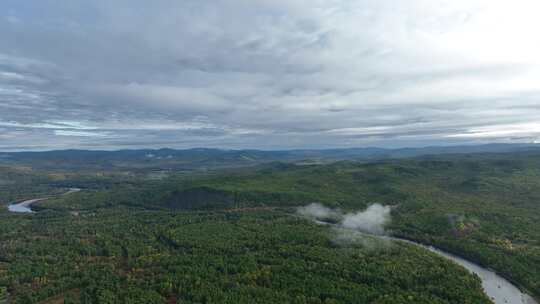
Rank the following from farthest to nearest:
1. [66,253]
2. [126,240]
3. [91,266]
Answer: [126,240] < [66,253] < [91,266]

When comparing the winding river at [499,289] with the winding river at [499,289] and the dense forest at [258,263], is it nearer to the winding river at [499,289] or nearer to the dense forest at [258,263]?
the winding river at [499,289]

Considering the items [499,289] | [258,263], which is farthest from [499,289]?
[258,263]

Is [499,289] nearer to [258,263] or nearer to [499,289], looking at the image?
[499,289]

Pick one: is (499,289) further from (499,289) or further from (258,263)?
(258,263)

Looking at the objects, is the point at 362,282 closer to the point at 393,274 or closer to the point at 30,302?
the point at 393,274

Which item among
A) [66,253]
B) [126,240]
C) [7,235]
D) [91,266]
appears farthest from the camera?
[7,235]

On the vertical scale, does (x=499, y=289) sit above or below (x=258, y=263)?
below

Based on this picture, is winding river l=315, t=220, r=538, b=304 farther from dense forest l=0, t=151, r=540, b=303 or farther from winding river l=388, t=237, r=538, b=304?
dense forest l=0, t=151, r=540, b=303

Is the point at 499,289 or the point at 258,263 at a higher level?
the point at 258,263

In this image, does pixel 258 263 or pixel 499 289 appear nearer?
pixel 499 289

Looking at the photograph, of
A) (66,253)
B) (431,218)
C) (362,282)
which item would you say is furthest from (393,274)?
(66,253)

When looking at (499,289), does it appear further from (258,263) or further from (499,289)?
(258,263)
